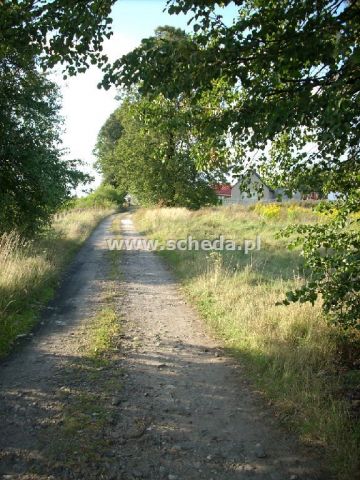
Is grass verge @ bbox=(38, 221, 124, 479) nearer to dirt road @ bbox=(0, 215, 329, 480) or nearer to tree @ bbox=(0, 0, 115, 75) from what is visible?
dirt road @ bbox=(0, 215, 329, 480)

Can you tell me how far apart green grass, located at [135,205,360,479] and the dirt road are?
24 cm

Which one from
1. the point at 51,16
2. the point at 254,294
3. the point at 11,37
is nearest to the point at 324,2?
the point at 51,16

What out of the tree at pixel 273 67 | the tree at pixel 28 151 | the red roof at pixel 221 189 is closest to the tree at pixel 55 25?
the tree at pixel 273 67

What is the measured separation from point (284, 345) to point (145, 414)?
2347mm

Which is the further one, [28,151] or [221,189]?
[221,189]

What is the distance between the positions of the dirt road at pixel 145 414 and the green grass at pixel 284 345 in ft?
0.80

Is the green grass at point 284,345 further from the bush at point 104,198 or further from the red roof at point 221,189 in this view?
the bush at point 104,198

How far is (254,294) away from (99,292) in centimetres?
379

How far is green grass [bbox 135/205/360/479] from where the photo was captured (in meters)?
3.86

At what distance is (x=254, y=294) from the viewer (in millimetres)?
7977

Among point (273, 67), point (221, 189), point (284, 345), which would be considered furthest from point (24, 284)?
point (221, 189)

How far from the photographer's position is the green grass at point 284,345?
12.7ft

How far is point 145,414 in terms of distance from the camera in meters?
4.36

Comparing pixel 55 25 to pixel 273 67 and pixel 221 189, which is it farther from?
pixel 221 189
